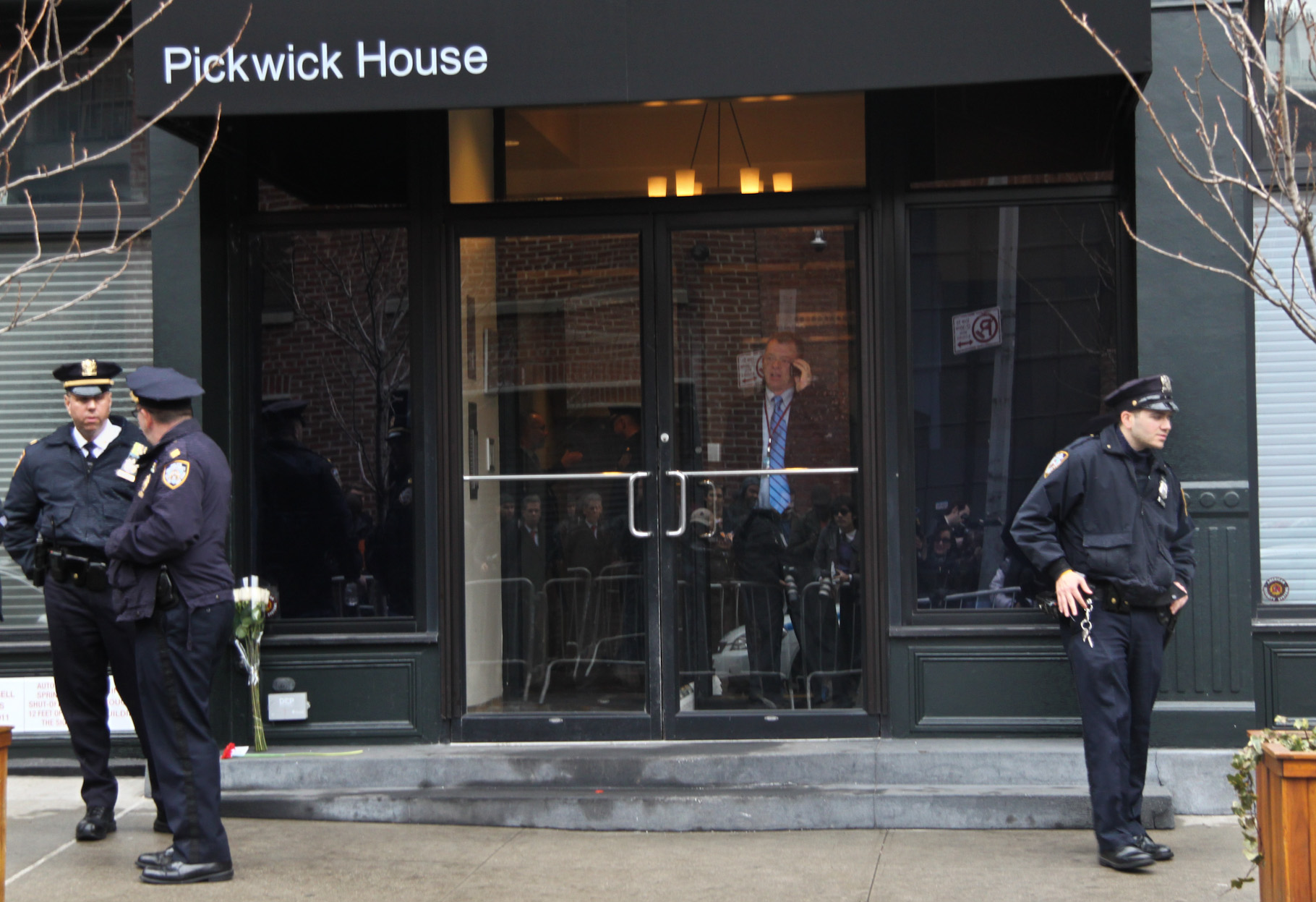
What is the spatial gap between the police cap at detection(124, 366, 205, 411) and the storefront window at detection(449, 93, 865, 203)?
Result: 222cm

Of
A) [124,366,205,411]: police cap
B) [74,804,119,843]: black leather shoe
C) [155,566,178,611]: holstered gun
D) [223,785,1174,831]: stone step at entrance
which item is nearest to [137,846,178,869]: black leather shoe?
[74,804,119,843]: black leather shoe

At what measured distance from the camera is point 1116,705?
18.3ft

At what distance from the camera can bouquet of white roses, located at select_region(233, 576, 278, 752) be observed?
697 cm

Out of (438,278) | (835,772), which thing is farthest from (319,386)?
(835,772)

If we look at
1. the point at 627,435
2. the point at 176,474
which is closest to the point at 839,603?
the point at 627,435

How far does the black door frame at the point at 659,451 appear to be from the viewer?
7.09 metres

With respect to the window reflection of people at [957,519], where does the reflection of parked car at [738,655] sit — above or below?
below

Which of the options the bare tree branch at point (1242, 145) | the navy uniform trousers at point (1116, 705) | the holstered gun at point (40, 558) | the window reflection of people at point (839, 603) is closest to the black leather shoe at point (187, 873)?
the holstered gun at point (40, 558)

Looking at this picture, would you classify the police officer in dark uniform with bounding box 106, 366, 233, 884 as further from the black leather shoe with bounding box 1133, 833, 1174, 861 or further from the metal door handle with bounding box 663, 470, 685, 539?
the black leather shoe with bounding box 1133, 833, 1174, 861

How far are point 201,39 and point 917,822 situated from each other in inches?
192

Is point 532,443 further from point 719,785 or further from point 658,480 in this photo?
point 719,785

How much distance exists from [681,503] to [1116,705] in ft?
8.20

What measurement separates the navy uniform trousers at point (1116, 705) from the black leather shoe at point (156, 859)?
3700 mm

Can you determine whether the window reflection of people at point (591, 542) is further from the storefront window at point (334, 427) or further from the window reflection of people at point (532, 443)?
the storefront window at point (334, 427)
